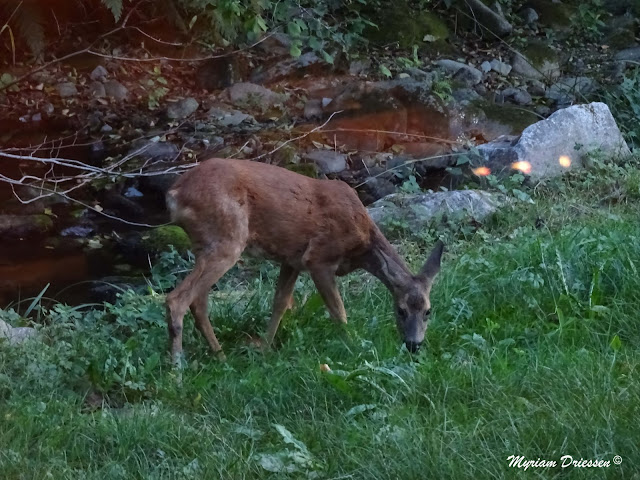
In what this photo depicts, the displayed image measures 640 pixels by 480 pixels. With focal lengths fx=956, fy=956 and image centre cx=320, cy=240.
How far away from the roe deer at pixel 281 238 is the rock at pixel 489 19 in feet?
31.6

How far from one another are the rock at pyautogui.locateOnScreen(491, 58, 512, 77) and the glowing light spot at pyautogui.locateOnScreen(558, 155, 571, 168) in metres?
4.84

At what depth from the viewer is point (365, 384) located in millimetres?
4430

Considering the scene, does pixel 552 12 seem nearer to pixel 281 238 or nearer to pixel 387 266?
pixel 387 266

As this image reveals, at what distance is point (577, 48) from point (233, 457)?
1261 cm

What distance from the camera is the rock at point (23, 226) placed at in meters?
8.80

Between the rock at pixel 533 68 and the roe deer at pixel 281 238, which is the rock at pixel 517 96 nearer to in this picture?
the rock at pixel 533 68

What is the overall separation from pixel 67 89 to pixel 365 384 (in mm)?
9484

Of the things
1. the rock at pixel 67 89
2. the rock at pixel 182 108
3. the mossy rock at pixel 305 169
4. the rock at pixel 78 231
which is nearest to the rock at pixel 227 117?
the rock at pixel 182 108

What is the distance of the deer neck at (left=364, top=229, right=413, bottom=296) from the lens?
5.75 meters

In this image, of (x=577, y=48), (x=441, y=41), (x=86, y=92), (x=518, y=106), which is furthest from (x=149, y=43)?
(x=577, y=48)

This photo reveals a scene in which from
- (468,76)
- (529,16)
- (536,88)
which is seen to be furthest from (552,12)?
(468,76)

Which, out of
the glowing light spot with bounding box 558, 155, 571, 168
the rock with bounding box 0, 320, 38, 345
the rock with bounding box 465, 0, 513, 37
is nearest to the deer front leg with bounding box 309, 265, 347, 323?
the rock with bounding box 0, 320, 38, 345

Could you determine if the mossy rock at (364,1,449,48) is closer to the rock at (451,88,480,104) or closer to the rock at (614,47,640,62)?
the rock at (451,88,480,104)

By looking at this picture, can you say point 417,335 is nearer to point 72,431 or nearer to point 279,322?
point 279,322
